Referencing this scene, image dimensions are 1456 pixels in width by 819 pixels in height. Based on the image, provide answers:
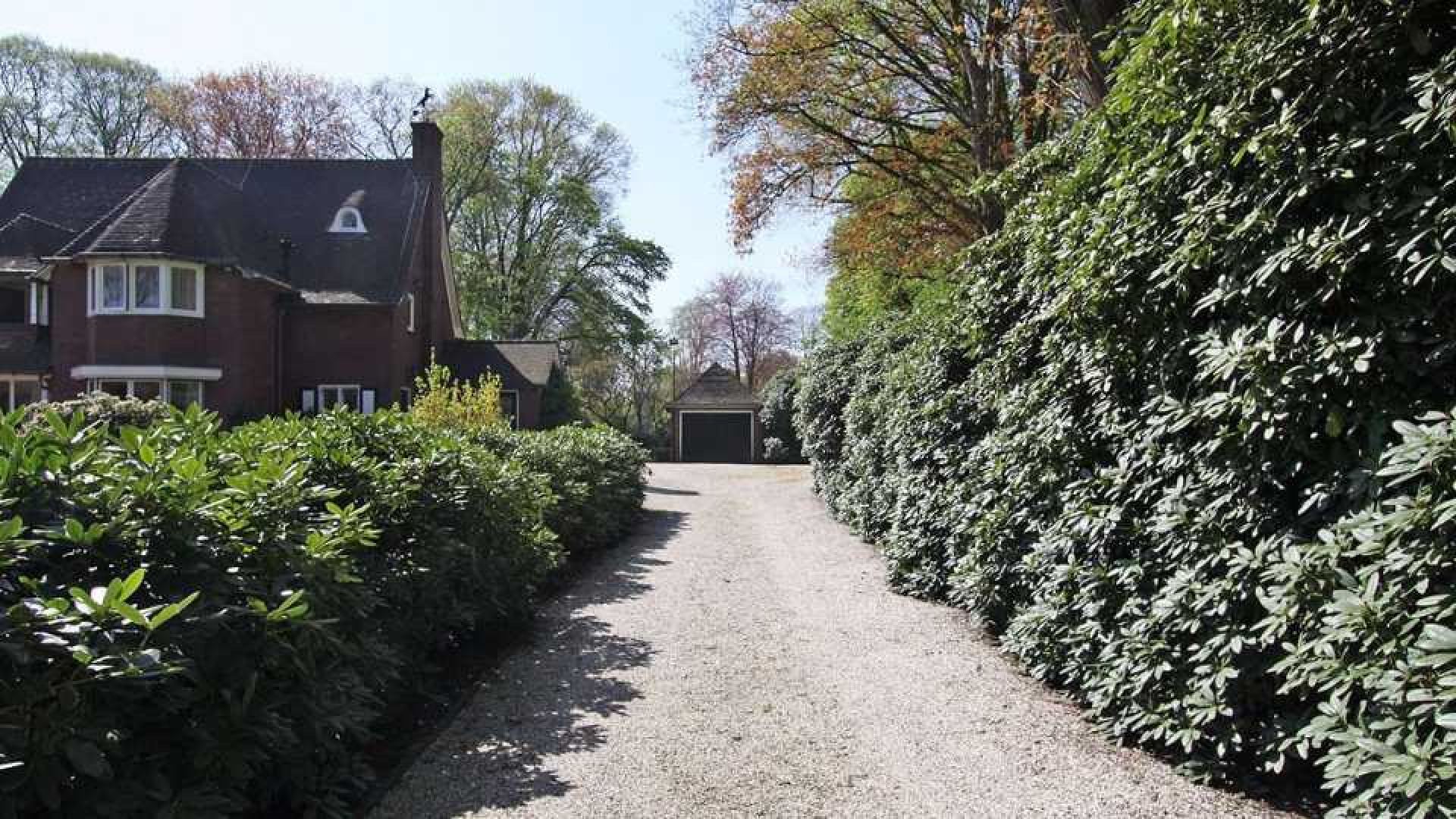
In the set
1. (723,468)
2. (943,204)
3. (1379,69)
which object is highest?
(943,204)

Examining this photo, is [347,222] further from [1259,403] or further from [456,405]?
[1259,403]

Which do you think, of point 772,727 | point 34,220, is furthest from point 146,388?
point 772,727

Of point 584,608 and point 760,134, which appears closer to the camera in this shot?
point 584,608

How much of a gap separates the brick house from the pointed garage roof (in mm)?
10019

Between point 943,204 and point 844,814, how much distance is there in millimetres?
15721

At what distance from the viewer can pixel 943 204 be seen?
59.8ft

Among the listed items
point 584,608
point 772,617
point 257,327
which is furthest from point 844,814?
point 257,327

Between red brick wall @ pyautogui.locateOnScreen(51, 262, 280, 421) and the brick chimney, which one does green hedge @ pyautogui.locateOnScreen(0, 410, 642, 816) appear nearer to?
red brick wall @ pyautogui.locateOnScreen(51, 262, 280, 421)

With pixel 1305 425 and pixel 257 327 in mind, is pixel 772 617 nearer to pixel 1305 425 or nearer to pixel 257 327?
pixel 1305 425

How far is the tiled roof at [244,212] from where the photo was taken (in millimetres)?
24125

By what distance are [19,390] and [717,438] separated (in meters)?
24.4

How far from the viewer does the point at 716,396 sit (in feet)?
134

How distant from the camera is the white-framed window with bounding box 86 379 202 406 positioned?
2320 cm

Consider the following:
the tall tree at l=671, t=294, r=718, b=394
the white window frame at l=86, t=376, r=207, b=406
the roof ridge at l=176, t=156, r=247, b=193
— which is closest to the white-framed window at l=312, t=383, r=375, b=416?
the white window frame at l=86, t=376, r=207, b=406
